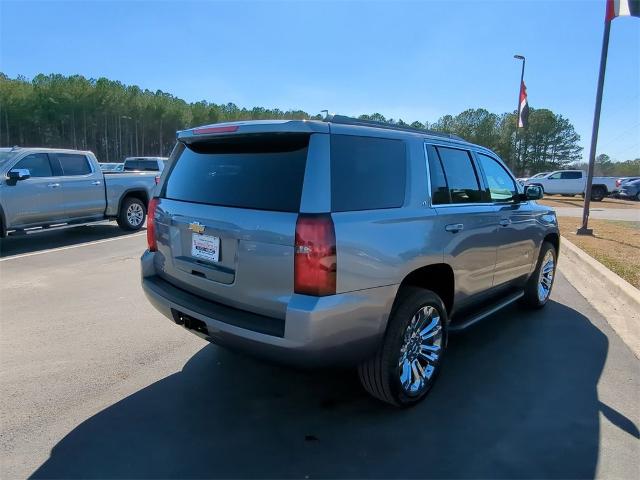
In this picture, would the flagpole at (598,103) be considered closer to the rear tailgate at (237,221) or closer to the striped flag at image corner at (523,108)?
the rear tailgate at (237,221)

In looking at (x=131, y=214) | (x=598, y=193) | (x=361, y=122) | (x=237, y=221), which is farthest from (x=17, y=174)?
(x=598, y=193)

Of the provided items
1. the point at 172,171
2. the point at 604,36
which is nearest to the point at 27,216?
the point at 172,171

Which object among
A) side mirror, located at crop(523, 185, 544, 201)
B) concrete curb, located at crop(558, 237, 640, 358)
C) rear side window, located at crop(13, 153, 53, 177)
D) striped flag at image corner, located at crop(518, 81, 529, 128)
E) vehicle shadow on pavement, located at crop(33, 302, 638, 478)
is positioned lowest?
vehicle shadow on pavement, located at crop(33, 302, 638, 478)

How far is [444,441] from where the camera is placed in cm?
279

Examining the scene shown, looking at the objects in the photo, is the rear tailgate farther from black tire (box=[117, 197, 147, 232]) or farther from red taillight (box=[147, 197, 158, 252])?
black tire (box=[117, 197, 147, 232])

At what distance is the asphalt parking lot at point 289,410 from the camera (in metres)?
2.55

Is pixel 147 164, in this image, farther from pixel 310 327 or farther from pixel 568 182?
pixel 568 182

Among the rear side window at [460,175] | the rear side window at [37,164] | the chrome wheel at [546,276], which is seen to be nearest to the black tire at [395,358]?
the rear side window at [460,175]

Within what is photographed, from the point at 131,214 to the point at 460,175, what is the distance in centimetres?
947

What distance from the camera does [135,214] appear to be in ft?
37.1

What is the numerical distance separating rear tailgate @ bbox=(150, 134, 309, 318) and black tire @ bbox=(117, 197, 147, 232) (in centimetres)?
825

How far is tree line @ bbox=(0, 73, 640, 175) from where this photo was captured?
68.4 meters

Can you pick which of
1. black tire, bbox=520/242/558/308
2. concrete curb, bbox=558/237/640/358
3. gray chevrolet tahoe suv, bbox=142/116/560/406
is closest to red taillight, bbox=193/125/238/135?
gray chevrolet tahoe suv, bbox=142/116/560/406

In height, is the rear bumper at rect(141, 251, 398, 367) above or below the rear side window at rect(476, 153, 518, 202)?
A: below
